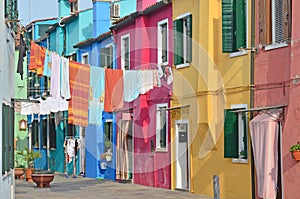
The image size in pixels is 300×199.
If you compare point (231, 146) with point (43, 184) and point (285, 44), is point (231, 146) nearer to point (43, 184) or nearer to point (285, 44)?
point (285, 44)

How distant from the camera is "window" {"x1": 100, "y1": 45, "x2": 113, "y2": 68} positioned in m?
31.5

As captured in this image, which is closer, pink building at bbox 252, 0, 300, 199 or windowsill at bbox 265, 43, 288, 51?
pink building at bbox 252, 0, 300, 199

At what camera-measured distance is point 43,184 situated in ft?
92.0

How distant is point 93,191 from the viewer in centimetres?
2591

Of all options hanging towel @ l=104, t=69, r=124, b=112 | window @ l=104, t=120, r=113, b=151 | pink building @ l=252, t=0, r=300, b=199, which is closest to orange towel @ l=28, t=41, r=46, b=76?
hanging towel @ l=104, t=69, r=124, b=112

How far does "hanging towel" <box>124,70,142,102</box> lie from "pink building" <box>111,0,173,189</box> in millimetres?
265

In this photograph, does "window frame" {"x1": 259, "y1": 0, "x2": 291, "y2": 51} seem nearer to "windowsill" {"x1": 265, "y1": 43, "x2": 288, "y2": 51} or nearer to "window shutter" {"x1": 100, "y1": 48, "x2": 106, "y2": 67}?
"windowsill" {"x1": 265, "y1": 43, "x2": 288, "y2": 51}

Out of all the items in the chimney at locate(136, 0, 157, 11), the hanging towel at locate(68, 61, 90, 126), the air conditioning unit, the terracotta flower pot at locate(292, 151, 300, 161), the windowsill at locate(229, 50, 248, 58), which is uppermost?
the air conditioning unit

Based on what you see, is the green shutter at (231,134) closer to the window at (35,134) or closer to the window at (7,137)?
the window at (7,137)

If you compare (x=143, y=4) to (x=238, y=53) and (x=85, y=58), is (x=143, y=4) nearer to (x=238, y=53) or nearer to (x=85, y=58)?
(x=85, y=58)

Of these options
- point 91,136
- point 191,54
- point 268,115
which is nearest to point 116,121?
point 91,136

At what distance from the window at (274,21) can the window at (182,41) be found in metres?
4.91

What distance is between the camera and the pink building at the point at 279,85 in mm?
17297

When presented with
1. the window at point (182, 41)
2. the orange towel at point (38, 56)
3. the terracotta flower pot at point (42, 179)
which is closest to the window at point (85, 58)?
the terracotta flower pot at point (42, 179)
